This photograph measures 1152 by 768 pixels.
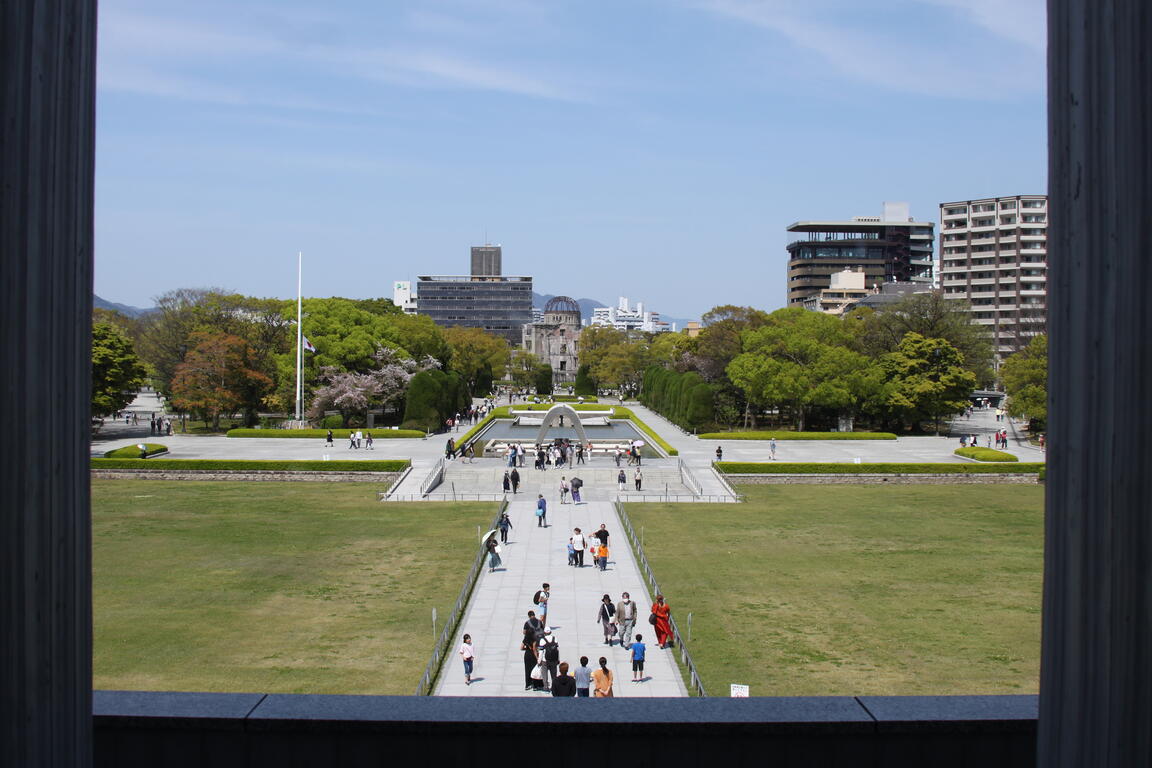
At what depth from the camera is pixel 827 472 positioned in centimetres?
3562

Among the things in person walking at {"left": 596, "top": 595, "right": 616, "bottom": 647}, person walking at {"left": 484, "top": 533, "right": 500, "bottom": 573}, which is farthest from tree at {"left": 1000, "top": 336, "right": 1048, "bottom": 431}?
person walking at {"left": 596, "top": 595, "right": 616, "bottom": 647}

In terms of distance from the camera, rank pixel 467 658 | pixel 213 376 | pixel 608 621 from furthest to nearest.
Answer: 1. pixel 213 376
2. pixel 608 621
3. pixel 467 658

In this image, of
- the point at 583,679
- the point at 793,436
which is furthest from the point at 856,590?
the point at 793,436

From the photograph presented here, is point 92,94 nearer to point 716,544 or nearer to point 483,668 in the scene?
point 483,668

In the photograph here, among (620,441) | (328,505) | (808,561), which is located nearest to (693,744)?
(808,561)

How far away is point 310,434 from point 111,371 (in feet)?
32.3

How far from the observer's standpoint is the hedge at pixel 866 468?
34906 millimetres

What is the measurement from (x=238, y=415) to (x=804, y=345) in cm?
3542

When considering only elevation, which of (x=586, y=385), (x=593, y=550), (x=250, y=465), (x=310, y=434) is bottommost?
(x=593, y=550)
